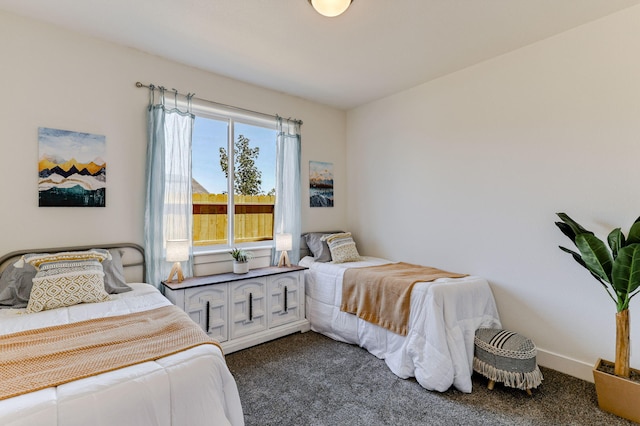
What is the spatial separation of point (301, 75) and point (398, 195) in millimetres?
1817

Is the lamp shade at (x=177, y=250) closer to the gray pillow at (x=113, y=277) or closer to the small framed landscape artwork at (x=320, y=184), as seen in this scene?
the gray pillow at (x=113, y=277)

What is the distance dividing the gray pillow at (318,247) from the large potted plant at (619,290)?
2352 millimetres

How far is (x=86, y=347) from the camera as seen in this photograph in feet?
4.71

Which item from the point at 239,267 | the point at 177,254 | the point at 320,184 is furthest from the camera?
the point at 320,184

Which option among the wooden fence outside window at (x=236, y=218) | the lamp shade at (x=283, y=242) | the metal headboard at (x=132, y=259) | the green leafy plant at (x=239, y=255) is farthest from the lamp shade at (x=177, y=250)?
the lamp shade at (x=283, y=242)

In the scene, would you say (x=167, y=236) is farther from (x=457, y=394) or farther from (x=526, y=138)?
(x=526, y=138)

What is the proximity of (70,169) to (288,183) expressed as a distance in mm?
2111

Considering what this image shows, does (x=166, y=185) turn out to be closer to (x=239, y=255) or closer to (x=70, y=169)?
(x=70, y=169)

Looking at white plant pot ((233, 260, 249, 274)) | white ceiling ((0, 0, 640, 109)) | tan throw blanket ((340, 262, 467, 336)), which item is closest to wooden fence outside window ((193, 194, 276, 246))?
white plant pot ((233, 260, 249, 274))

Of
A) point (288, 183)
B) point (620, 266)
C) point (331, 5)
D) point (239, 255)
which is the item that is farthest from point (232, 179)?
point (620, 266)

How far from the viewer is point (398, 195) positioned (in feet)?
12.4

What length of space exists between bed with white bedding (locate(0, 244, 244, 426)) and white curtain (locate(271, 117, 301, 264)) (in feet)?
7.45

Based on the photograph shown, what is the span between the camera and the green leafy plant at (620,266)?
1.90 metres

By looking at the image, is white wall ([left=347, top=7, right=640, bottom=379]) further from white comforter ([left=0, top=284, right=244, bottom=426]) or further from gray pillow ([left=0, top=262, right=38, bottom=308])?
gray pillow ([left=0, top=262, right=38, bottom=308])
